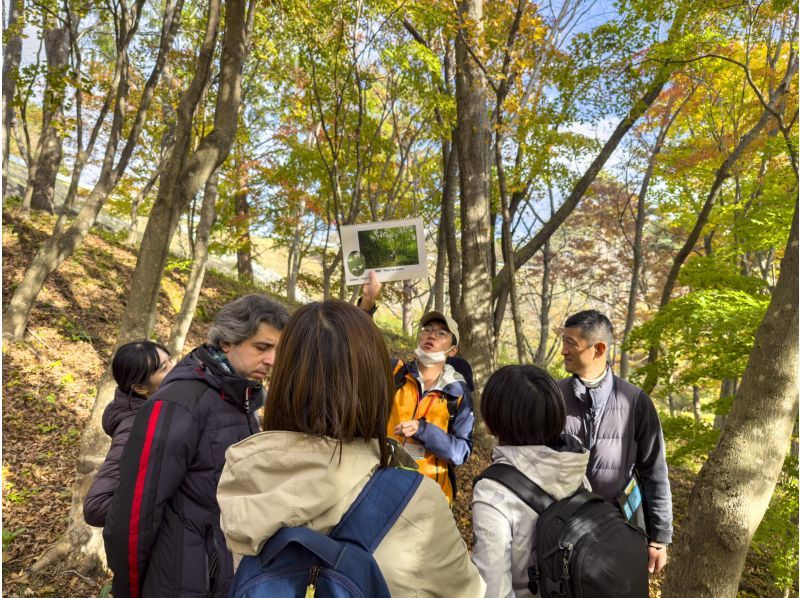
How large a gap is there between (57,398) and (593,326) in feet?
22.2

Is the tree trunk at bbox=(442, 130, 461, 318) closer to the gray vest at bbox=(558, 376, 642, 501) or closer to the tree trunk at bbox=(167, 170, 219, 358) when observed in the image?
the tree trunk at bbox=(167, 170, 219, 358)

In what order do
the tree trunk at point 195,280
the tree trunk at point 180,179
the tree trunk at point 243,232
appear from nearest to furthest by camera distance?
the tree trunk at point 180,179 < the tree trunk at point 195,280 < the tree trunk at point 243,232

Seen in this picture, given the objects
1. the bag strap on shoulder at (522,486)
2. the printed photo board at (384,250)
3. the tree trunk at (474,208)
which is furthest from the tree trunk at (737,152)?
the bag strap on shoulder at (522,486)

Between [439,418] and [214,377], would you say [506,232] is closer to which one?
[439,418]

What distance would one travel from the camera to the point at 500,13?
7.45 metres

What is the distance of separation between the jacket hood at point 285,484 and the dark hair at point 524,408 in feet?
2.53

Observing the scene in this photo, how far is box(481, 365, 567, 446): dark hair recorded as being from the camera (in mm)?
1760

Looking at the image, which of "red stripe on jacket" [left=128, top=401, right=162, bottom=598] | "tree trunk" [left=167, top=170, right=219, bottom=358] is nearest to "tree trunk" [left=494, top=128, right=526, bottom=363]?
"tree trunk" [left=167, top=170, right=219, bottom=358]

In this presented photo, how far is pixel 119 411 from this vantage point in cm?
239

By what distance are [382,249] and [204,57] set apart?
2831mm

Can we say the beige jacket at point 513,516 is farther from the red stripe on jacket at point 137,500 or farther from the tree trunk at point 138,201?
the tree trunk at point 138,201

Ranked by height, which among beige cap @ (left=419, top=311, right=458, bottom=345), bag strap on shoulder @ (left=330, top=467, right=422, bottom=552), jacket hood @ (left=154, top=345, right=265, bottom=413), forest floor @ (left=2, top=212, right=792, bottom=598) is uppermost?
beige cap @ (left=419, top=311, right=458, bottom=345)

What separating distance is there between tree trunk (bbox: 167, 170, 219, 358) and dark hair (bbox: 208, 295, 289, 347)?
5633mm

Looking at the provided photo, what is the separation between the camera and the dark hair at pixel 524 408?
1.76 m
